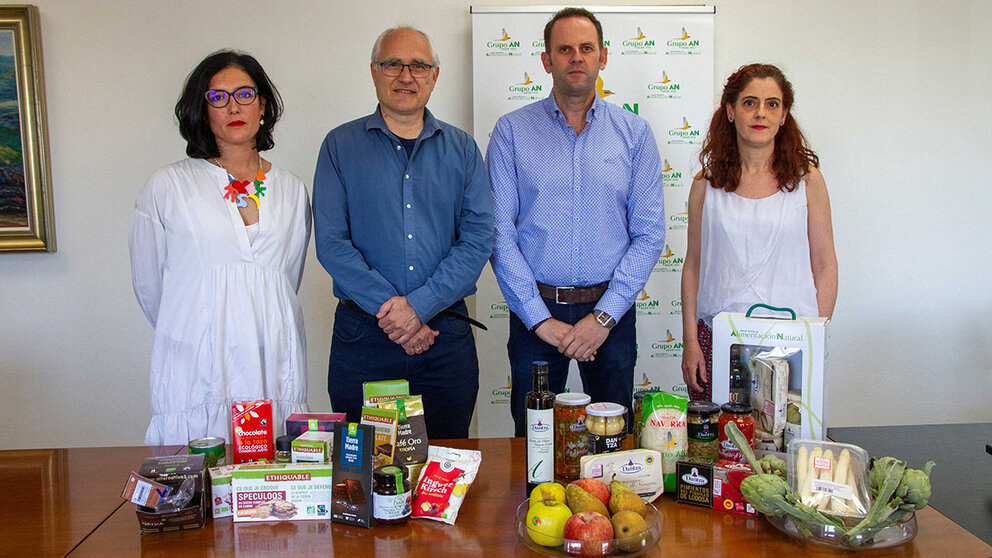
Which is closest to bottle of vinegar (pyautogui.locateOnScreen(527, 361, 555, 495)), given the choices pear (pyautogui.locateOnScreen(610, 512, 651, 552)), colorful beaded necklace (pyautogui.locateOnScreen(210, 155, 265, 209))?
pear (pyautogui.locateOnScreen(610, 512, 651, 552))

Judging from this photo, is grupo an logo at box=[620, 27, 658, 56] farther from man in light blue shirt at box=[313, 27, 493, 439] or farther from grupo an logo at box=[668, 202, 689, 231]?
man in light blue shirt at box=[313, 27, 493, 439]

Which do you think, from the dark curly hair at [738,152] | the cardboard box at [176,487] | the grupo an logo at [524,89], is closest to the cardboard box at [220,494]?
the cardboard box at [176,487]

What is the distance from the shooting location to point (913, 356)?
389cm

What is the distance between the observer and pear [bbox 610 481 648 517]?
4.40 feet

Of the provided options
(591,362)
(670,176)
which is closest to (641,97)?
(670,176)

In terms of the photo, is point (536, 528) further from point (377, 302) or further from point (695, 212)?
point (695, 212)

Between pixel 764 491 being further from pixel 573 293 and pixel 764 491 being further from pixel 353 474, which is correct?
pixel 573 293

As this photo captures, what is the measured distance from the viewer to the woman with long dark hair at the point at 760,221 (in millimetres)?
2520

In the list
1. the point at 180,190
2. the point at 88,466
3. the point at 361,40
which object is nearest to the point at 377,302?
the point at 180,190

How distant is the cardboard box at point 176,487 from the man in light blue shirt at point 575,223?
131 centimetres

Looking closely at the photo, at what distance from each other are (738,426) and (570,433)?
0.37m

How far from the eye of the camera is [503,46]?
3486mm

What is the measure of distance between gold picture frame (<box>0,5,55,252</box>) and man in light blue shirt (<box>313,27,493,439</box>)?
182 cm

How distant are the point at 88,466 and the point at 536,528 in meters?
1.17
